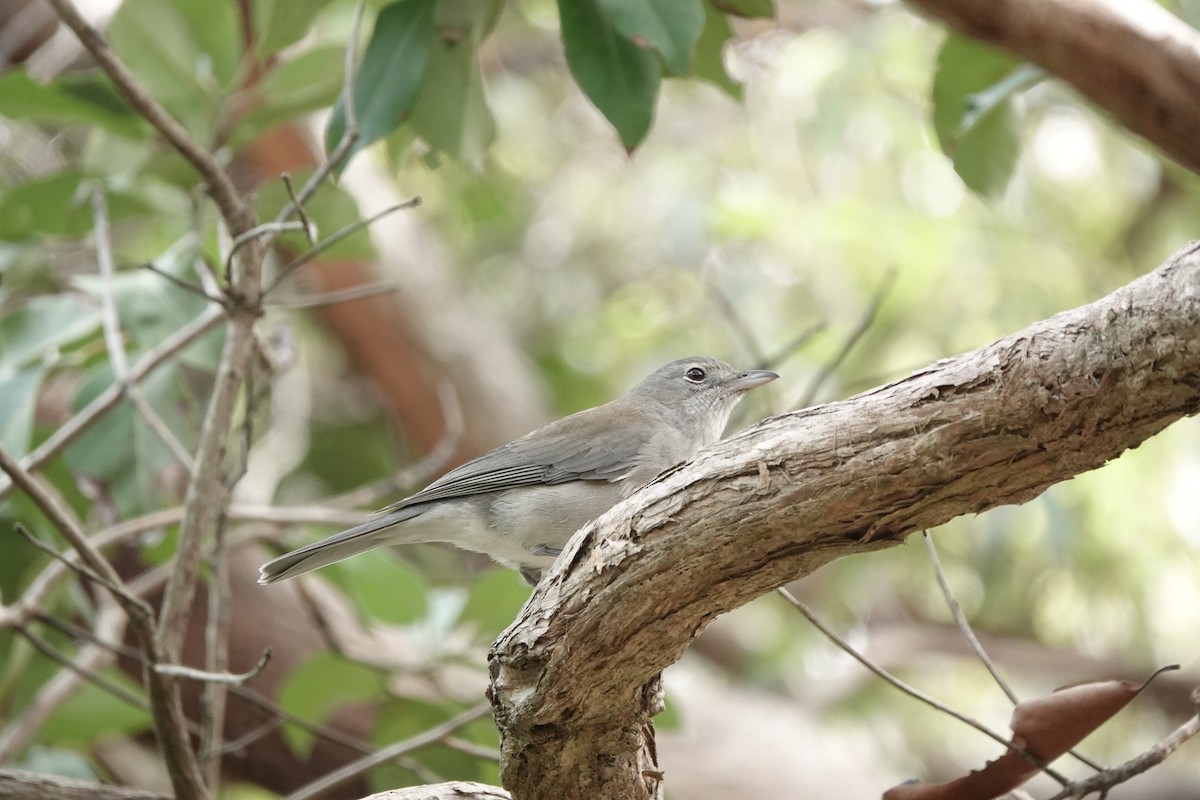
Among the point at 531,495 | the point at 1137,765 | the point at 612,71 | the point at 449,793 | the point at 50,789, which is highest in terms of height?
the point at 612,71

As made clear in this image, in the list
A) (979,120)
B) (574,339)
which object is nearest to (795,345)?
(979,120)

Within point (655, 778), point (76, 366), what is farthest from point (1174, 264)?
point (76, 366)

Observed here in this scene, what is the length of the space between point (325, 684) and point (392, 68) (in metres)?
2.59

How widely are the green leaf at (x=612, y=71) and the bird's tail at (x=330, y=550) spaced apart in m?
1.62

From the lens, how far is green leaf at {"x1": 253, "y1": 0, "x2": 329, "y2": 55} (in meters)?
3.75

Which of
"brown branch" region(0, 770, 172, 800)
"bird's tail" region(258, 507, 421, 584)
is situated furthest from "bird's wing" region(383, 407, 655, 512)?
"brown branch" region(0, 770, 172, 800)

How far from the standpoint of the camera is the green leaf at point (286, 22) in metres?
3.75

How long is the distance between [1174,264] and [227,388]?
8.84 ft

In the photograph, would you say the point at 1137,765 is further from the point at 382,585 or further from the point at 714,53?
the point at 382,585

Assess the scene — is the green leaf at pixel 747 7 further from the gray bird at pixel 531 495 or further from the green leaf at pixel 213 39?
the green leaf at pixel 213 39

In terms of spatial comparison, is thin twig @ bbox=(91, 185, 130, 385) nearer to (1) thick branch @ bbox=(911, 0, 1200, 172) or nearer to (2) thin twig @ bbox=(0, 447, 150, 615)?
(2) thin twig @ bbox=(0, 447, 150, 615)

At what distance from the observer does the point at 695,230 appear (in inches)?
326

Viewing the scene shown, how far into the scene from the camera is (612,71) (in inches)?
135

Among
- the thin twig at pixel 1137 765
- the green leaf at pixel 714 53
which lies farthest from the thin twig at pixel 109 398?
the thin twig at pixel 1137 765
